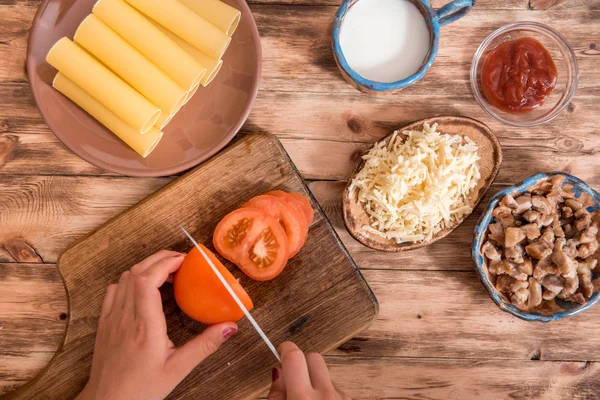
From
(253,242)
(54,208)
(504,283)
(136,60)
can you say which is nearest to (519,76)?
(504,283)

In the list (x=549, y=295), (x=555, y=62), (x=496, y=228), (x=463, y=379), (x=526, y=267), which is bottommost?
(x=463, y=379)

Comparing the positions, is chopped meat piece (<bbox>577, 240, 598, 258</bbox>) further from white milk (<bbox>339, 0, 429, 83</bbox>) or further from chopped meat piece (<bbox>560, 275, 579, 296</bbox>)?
white milk (<bbox>339, 0, 429, 83</bbox>)

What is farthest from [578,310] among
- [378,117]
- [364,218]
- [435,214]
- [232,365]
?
[232,365]

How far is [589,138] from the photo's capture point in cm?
211

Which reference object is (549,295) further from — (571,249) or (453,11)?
(453,11)

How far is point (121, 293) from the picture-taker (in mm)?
1852

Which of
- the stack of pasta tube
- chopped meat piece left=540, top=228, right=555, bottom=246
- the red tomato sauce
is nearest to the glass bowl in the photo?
the red tomato sauce

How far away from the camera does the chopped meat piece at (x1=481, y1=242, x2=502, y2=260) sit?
1944 millimetres

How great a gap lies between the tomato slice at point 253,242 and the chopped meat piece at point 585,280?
110cm

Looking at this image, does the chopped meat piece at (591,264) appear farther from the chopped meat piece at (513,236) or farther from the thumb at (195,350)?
the thumb at (195,350)

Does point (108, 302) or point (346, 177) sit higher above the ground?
point (346, 177)

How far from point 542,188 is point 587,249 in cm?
27

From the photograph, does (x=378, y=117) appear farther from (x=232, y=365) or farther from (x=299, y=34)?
A: (x=232, y=365)

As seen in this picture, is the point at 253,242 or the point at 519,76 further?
the point at 519,76
